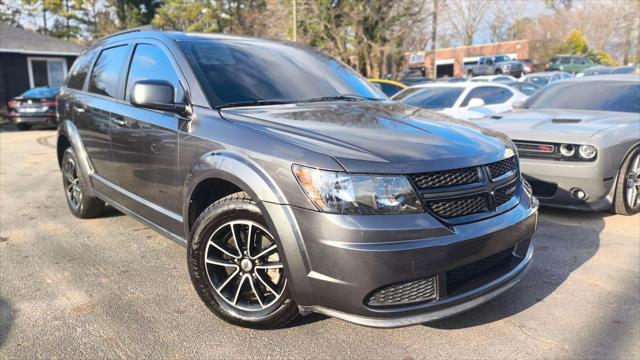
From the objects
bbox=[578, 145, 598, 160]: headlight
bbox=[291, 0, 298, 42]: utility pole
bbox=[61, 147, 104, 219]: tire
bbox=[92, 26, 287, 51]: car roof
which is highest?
bbox=[291, 0, 298, 42]: utility pole

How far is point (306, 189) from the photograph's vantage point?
2441 mm

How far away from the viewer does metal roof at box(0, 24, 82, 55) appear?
22094mm

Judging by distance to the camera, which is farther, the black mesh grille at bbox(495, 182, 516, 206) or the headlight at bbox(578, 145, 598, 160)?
the headlight at bbox(578, 145, 598, 160)

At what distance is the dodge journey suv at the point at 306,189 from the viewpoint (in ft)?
7.84

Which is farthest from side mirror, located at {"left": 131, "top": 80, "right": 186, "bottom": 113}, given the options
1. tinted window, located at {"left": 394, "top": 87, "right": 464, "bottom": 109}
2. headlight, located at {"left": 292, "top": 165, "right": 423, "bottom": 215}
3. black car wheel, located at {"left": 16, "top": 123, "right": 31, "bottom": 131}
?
black car wheel, located at {"left": 16, "top": 123, "right": 31, "bottom": 131}

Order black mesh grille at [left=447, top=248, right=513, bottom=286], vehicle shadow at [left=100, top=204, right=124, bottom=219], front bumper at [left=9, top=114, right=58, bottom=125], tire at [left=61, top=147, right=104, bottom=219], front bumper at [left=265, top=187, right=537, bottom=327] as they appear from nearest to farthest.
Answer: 1. front bumper at [left=265, top=187, right=537, bottom=327]
2. black mesh grille at [left=447, top=248, right=513, bottom=286]
3. tire at [left=61, top=147, right=104, bottom=219]
4. vehicle shadow at [left=100, top=204, right=124, bottom=219]
5. front bumper at [left=9, top=114, right=58, bottom=125]

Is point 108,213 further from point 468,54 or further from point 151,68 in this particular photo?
point 468,54

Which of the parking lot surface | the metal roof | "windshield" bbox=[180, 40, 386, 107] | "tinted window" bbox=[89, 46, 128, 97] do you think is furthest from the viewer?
the metal roof

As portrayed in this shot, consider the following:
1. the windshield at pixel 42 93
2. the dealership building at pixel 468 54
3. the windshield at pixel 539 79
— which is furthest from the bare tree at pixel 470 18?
the windshield at pixel 42 93

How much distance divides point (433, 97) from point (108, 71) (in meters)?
5.81

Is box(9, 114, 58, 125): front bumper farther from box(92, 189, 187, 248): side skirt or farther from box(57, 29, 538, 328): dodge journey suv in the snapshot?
box(57, 29, 538, 328): dodge journey suv

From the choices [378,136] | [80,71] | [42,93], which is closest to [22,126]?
[42,93]

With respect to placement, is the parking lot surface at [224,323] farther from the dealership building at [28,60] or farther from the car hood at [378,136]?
the dealership building at [28,60]

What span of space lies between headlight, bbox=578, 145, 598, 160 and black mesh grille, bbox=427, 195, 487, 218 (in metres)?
2.70
